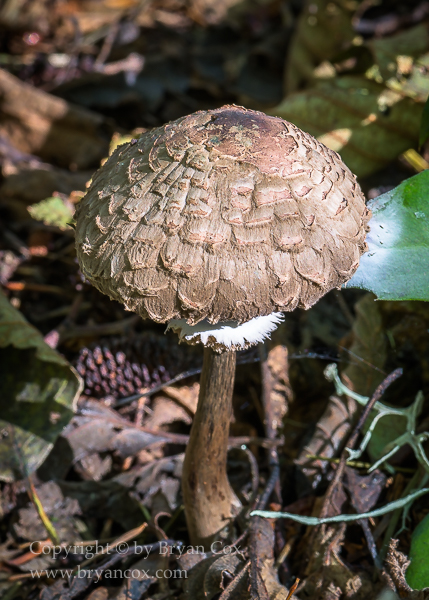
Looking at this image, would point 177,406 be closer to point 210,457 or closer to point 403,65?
point 210,457

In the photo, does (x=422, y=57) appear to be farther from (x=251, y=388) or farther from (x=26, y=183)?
(x=26, y=183)

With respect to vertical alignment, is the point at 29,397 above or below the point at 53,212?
below

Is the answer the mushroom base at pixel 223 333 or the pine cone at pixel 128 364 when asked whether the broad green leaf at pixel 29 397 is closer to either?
the pine cone at pixel 128 364

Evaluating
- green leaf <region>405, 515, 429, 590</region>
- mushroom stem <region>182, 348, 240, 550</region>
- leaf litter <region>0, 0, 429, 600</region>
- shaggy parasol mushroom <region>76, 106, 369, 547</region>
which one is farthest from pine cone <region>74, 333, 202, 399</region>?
green leaf <region>405, 515, 429, 590</region>

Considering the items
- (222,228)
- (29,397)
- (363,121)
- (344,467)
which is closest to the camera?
(222,228)

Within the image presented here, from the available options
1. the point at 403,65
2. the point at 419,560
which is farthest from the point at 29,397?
the point at 403,65

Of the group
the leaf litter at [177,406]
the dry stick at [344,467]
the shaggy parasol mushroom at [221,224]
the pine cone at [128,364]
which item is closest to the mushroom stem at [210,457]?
the leaf litter at [177,406]

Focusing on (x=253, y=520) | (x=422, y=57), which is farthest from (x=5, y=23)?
(x=253, y=520)
